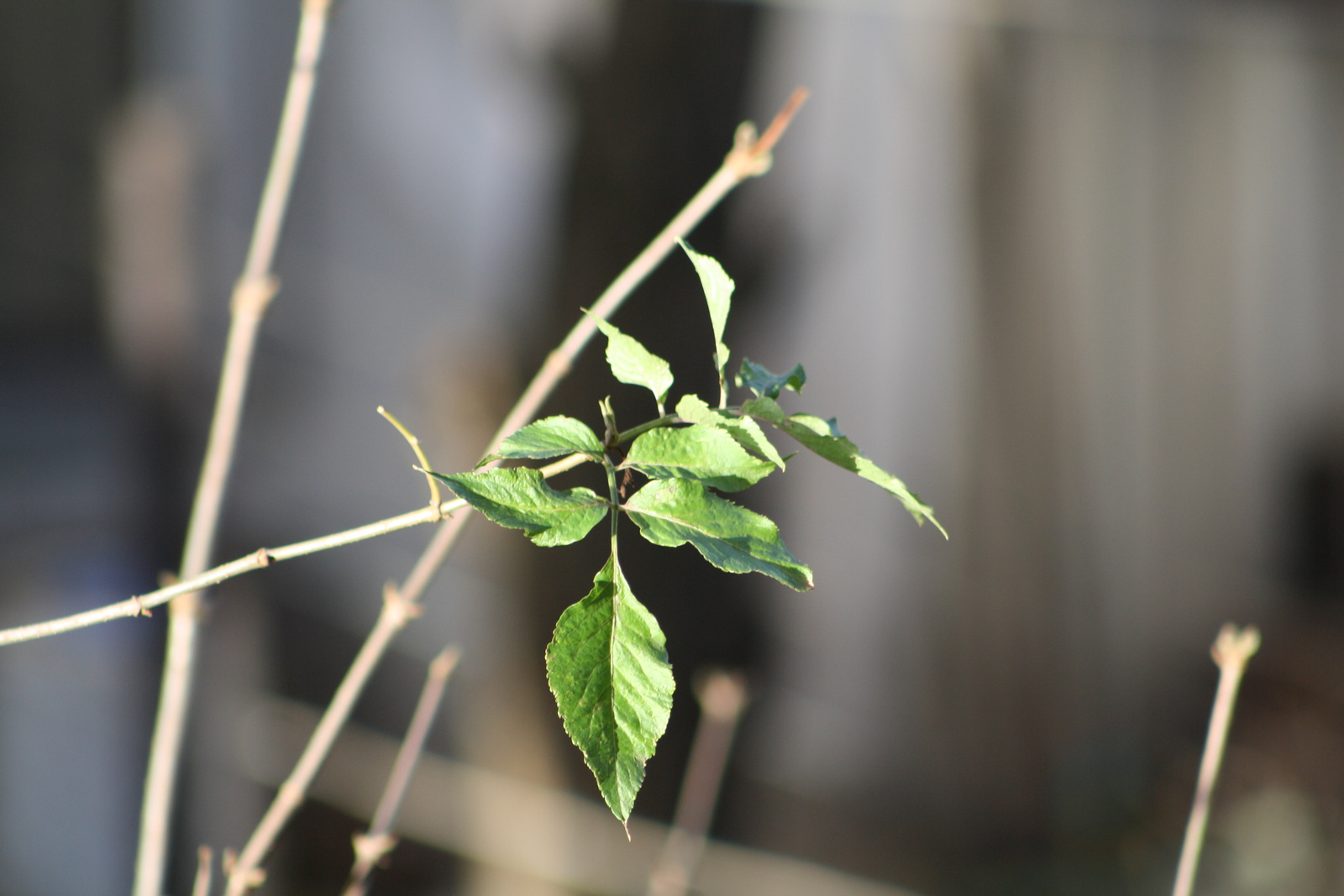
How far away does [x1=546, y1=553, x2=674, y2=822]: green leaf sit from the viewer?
0.22 meters

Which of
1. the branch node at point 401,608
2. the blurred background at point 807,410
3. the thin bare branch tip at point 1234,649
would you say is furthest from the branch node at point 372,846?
the blurred background at point 807,410

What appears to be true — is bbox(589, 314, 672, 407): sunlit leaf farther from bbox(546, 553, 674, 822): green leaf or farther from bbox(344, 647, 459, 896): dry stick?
bbox(344, 647, 459, 896): dry stick

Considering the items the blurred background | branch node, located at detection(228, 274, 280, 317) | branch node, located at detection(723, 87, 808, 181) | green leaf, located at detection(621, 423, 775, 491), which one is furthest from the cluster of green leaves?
the blurred background

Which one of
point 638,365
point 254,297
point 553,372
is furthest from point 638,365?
point 254,297

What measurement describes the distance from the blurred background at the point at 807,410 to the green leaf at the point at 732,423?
96 centimetres

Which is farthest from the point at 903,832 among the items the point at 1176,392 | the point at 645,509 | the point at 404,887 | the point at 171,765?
the point at 645,509

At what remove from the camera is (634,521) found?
0.22 meters

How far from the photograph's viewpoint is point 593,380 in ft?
3.99

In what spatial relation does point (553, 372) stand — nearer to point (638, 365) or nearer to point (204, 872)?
point (638, 365)

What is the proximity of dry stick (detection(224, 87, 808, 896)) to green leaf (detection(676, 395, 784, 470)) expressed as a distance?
6 cm

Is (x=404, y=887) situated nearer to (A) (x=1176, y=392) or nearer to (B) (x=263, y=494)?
(B) (x=263, y=494)

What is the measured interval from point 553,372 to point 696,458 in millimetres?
137

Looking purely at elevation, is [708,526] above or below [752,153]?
below

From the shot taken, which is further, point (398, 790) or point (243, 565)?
point (398, 790)
